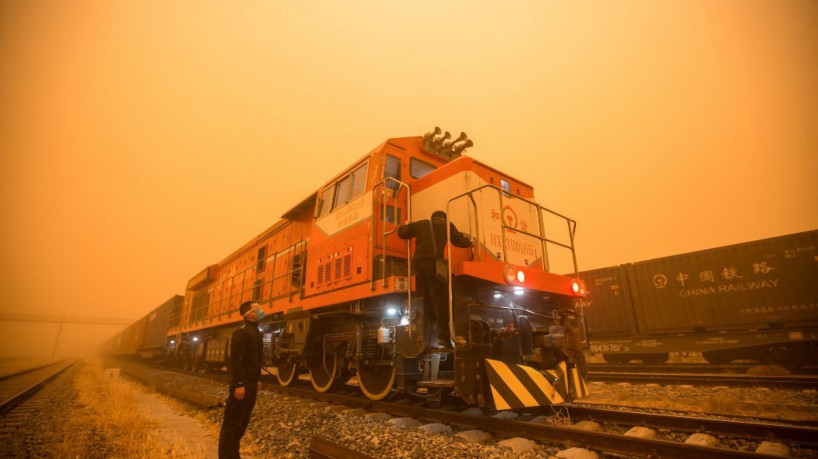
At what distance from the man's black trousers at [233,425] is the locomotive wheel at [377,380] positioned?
2341 mm

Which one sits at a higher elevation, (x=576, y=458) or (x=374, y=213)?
(x=374, y=213)

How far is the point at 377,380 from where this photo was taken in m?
5.84

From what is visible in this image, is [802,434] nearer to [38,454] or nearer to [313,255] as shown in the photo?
[313,255]

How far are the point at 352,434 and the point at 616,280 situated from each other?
10.5 meters

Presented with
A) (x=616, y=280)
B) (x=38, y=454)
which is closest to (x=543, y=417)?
(x=38, y=454)

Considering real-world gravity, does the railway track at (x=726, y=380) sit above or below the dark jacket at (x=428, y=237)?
below

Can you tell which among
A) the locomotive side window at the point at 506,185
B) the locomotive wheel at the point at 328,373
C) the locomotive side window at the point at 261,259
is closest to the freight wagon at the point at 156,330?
the locomotive side window at the point at 261,259

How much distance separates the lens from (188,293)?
17203 millimetres

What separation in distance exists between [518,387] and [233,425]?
287cm

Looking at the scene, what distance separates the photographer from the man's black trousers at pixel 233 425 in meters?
3.29

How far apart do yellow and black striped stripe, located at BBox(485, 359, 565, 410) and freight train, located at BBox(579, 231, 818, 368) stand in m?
7.89

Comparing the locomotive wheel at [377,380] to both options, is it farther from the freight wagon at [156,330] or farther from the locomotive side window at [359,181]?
the freight wagon at [156,330]

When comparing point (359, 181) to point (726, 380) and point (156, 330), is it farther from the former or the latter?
point (156, 330)

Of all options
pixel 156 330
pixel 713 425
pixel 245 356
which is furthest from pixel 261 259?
pixel 156 330
